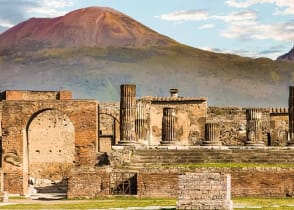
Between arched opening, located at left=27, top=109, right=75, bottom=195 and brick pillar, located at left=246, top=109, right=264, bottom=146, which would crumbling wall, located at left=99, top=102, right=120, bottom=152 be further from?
brick pillar, located at left=246, top=109, right=264, bottom=146

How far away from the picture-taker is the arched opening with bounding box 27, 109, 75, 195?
46.0m

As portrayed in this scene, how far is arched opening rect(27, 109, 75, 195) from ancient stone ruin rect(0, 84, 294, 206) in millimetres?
51

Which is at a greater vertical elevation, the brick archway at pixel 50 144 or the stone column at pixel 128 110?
the stone column at pixel 128 110

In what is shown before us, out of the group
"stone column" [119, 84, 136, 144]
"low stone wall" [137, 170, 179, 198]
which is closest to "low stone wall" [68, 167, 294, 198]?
"low stone wall" [137, 170, 179, 198]

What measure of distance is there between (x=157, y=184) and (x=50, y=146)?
1659cm

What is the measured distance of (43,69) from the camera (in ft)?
509

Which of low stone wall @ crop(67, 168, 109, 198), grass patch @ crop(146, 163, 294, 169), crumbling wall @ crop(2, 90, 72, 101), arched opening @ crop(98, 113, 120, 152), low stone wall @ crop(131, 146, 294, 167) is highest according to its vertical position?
crumbling wall @ crop(2, 90, 72, 101)

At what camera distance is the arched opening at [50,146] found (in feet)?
151

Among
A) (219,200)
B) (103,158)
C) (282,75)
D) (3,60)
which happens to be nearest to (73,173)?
(103,158)

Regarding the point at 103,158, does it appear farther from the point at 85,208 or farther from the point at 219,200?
the point at 219,200

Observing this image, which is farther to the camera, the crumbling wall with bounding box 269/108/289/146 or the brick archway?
the brick archway

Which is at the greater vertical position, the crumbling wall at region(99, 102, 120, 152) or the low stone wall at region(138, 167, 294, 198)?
the crumbling wall at region(99, 102, 120, 152)

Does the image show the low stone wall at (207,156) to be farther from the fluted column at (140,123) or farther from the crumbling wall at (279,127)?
the crumbling wall at (279,127)

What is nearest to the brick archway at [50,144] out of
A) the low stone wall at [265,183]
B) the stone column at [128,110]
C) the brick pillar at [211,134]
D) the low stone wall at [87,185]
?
the stone column at [128,110]
